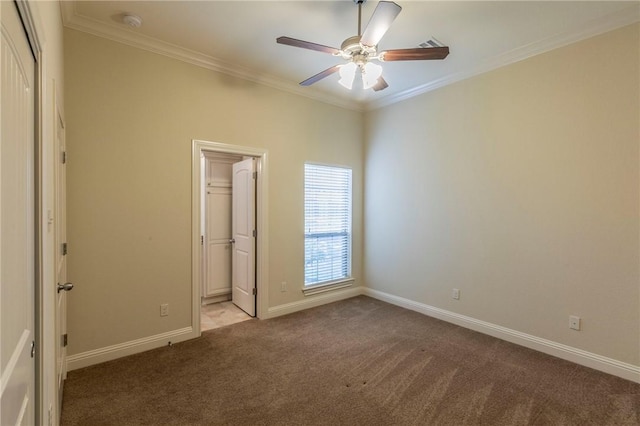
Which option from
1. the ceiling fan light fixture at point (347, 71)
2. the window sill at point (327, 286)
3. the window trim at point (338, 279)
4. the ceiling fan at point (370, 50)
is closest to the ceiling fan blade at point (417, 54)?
the ceiling fan at point (370, 50)

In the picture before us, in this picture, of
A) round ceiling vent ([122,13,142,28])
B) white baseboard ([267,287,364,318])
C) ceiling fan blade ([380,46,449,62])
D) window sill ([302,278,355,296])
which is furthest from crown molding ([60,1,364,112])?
white baseboard ([267,287,364,318])

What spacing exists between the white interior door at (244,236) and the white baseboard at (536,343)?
80.9 inches

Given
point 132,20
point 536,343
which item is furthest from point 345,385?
point 132,20

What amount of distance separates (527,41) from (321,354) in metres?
3.55

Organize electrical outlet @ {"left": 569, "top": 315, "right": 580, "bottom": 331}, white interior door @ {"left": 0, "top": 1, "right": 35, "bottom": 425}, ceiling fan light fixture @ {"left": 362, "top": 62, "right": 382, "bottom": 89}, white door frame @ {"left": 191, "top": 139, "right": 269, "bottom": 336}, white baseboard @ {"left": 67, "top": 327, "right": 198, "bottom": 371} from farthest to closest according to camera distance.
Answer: white door frame @ {"left": 191, "top": 139, "right": 269, "bottom": 336}, electrical outlet @ {"left": 569, "top": 315, "right": 580, "bottom": 331}, white baseboard @ {"left": 67, "top": 327, "right": 198, "bottom": 371}, ceiling fan light fixture @ {"left": 362, "top": 62, "right": 382, "bottom": 89}, white interior door @ {"left": 0, "top": 1, "right": 35, "bottom": 425}

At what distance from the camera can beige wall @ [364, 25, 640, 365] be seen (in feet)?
8.64

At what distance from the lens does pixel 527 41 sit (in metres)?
2.98

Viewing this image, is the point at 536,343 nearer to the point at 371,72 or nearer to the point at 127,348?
the point at 371,72

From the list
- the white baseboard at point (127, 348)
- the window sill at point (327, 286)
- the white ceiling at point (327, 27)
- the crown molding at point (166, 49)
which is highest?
the white ceiling at point (327, 27)

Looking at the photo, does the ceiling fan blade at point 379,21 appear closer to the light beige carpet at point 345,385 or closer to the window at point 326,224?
the window at point 326,224

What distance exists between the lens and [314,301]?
172 inches

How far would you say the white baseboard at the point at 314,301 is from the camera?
3.99 meters

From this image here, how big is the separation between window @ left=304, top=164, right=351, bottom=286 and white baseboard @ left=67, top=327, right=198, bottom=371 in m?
1.67

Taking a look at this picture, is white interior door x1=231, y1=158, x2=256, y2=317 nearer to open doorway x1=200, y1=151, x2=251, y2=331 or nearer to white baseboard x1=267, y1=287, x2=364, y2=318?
open doorway x1=200, y1=151, x2=251, y2=331
